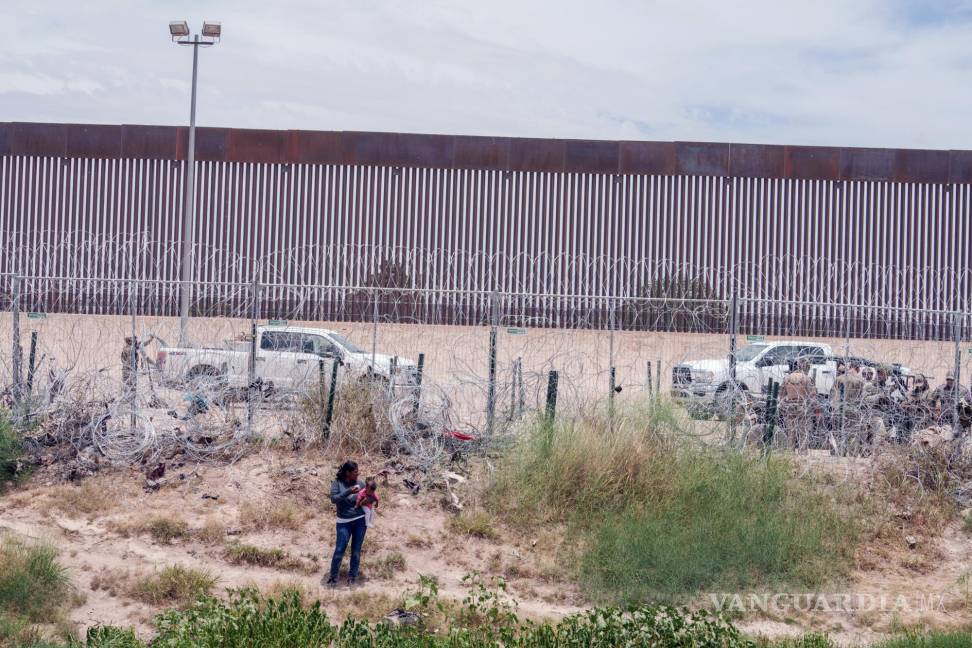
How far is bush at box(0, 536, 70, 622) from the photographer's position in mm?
7547

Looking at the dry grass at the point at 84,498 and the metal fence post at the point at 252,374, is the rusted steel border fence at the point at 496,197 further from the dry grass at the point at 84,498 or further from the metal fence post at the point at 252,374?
the dry grass at the point at 84,498

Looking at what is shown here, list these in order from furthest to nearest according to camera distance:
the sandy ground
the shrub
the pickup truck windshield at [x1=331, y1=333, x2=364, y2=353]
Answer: the pickup truck windshield at [x1=331, y1=333, x2=364, y2=353]
the sandy ground
the shrub

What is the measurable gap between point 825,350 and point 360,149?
41.2 ft

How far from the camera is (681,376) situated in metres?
10.8

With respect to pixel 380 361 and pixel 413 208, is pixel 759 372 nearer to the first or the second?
pixel 380 361

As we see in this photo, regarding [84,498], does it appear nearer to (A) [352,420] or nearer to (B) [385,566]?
(A) [352,420]

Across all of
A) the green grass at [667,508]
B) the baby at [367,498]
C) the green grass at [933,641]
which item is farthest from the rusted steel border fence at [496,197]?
the green grass at [933,641]

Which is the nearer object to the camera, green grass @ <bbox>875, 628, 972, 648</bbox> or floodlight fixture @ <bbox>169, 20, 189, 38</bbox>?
green grass @ <bbox>875, 628, 972, 648</bbox>

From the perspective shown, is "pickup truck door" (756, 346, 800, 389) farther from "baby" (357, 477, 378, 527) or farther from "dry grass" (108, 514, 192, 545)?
"dry grass" (108, 514, 192, 545)

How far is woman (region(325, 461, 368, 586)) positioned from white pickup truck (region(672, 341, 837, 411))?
393cm

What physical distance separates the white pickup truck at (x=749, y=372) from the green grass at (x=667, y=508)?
0.65 metres

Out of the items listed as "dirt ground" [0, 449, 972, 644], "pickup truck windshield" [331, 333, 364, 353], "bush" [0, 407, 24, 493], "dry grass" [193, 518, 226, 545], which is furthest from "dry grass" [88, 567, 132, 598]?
"pickup truck windshield" [331, 333, 364, 353]

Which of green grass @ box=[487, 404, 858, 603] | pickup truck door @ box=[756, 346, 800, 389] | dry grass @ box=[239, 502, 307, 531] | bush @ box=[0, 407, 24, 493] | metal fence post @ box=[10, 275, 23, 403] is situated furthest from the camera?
pickup truck door @ box=[756, 346, 800, 389]

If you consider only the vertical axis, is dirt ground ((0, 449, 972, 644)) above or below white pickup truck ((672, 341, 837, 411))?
below
